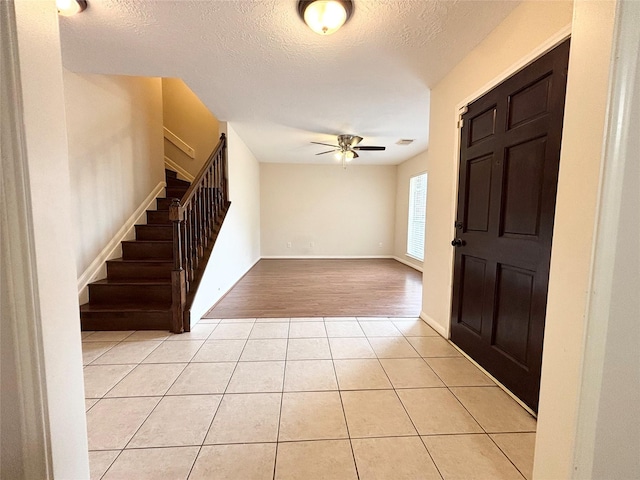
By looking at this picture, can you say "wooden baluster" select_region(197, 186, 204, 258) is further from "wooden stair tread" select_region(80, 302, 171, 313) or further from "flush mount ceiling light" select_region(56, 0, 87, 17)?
"flush mount ceiling light" select_region(56, 0, 87, 17)

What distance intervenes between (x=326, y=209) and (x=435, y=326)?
15.5 ft

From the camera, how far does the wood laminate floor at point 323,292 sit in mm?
3016

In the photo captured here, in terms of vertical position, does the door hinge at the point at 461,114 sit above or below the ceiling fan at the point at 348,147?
below

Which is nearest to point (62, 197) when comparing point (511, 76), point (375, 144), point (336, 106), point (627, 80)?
point (627, 80)

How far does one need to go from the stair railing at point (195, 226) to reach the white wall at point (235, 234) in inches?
3.8

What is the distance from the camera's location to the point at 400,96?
2.79m

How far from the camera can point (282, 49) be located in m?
1.98

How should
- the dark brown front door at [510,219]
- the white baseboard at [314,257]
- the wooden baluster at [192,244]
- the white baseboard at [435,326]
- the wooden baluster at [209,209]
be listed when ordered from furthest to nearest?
the white baseboard at [314,257]
the wooden baluster at [209,209]
the wooden baluster at [192,244]
the white baseboard at [435,326]
the dark brown front door at [510,219]

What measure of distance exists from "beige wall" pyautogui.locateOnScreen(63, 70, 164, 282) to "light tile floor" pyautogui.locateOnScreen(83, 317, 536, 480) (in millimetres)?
1269

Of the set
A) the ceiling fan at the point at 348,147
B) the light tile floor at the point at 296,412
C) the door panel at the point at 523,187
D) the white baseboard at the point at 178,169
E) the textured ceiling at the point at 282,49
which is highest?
the textured ceiling at the point at 282,49

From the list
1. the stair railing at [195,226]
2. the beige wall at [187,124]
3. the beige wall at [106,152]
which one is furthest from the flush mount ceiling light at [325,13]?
the beige wall at [187,124]

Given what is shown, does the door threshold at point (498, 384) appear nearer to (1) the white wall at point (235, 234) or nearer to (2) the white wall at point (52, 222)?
(2) the white wall at point (52, 222)

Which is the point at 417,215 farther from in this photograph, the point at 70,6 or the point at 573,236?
the point at 70,6

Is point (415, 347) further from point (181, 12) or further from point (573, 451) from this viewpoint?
point (181, 12)
